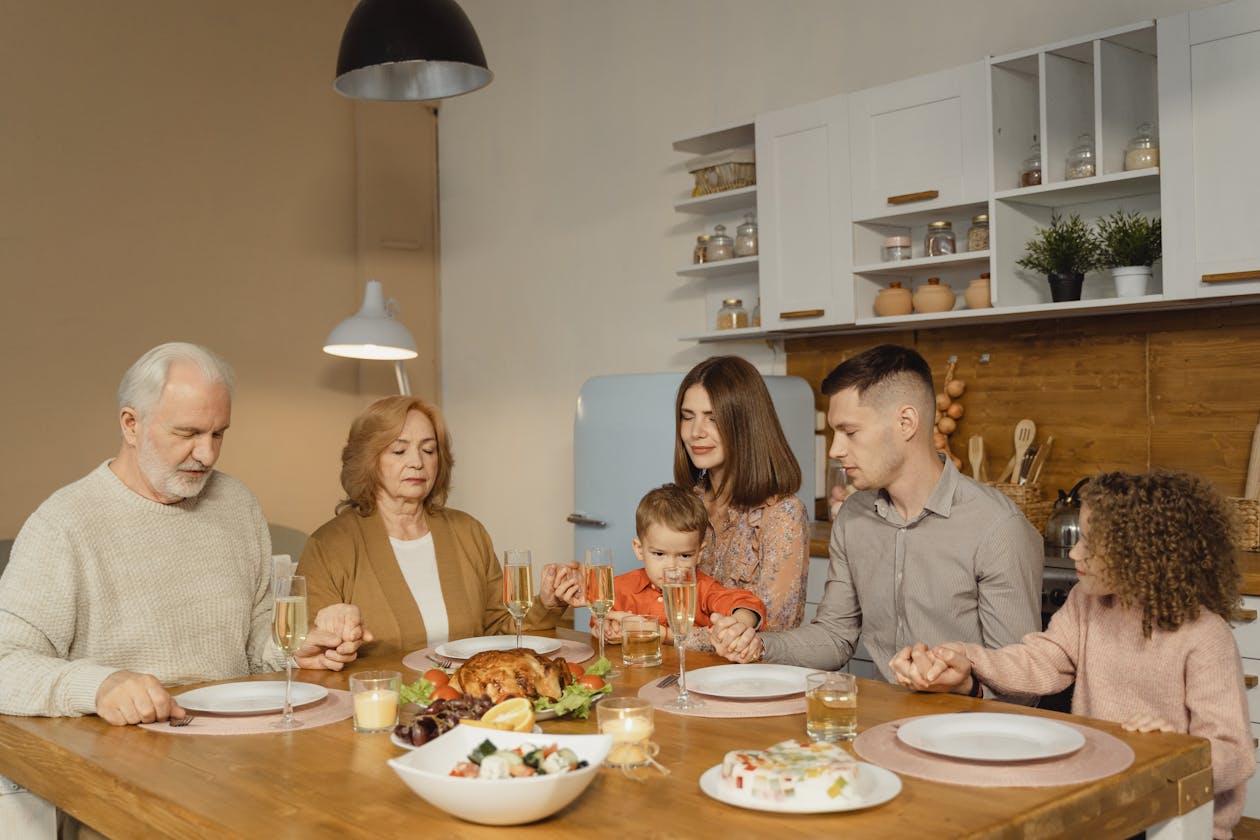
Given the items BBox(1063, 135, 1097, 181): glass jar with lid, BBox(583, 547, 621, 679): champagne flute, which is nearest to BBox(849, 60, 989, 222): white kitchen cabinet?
BBox(1063, 135, 1097, 181): glass jar with lid

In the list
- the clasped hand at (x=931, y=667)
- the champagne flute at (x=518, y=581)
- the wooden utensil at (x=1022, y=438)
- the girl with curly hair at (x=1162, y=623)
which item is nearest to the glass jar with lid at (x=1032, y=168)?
the wooden utensil at (x=1022, y=438)

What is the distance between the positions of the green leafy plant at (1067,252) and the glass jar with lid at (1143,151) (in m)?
0.21

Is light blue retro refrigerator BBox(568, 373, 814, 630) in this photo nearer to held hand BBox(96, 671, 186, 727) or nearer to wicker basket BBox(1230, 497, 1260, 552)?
wicker basket BBox(1230, 497, 1260, 552)

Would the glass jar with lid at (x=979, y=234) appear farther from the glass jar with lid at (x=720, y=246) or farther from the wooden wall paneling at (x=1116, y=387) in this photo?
the glass jar with lid at (x=720, y=246)

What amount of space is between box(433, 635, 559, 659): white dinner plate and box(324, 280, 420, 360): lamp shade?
8.46 ft

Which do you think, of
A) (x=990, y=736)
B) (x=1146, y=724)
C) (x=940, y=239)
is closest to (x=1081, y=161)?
(x=940, y=239)

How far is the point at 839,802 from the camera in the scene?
128 cm

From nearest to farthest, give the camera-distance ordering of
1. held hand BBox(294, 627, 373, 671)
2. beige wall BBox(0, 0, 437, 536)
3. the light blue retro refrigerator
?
1. held hand BBox(294, 627, 373, 671)
2. the light blue retro refrigerator
3. beige wall BBox(0, 0, 437, 536)

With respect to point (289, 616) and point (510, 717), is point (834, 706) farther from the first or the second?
point (289, 616)

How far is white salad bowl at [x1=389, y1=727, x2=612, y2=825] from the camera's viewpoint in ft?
4.02

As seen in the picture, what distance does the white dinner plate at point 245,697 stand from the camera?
5.91 ft

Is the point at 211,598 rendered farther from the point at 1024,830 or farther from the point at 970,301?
the point at 970,301

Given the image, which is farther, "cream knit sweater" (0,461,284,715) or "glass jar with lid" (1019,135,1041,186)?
"glass jar with lid" (1019,135,1041,186)

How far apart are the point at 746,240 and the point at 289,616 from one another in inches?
110
